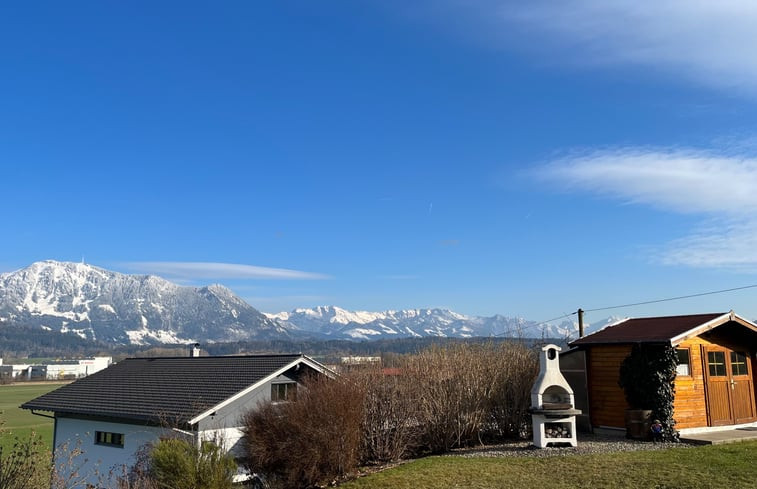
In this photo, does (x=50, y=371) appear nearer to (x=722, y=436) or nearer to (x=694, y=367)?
(x=694, y=367)

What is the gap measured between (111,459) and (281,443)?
10.8m

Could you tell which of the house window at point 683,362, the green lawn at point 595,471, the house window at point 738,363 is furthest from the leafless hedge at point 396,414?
the house window at point 738,363

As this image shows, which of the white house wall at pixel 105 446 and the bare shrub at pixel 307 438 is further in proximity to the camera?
the white house wall at pixel 105 446

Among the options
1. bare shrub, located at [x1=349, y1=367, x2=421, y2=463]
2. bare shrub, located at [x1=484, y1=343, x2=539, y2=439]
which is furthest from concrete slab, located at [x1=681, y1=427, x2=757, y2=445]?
bare shrub, located at [x1=349, y1=367, x2=421, y2=463]

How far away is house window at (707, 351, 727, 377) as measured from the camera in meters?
17.7

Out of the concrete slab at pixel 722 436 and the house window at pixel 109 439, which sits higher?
the concrete slab at pixel 722 436

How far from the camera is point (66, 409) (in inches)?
961

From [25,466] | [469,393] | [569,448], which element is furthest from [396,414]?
[25,466]

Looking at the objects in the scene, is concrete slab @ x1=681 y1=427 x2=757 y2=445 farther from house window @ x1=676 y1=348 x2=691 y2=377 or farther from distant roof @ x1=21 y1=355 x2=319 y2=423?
distant roof @ x1=21 y1=355 x2=319 y2=423

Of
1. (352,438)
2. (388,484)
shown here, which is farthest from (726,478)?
(352,438)

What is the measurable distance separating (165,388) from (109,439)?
273 cm

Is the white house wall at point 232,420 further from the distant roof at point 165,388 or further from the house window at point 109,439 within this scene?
the house window at point 109,439

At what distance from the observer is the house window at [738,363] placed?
18078 mm

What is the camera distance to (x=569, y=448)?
15.6 m
